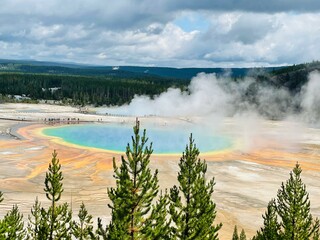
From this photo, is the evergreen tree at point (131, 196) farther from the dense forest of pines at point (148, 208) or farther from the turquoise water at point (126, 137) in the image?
the turquoise water at point (126, 137)

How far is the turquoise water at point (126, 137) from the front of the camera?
67.0m

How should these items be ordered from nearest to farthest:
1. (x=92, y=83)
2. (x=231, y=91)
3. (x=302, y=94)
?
1. (x=302, y=94)
2. (x=231, y=91)
3. (x=92, y=83)

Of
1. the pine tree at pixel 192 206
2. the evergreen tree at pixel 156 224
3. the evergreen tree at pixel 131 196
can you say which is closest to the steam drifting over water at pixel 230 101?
the pine tree at pixel 192 206

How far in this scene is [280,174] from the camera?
4969 cm

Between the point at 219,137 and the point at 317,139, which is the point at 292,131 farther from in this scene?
the point at 219,137

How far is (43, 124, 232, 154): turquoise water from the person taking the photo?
220 ft

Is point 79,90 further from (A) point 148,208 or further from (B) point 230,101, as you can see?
(A) point 148,208

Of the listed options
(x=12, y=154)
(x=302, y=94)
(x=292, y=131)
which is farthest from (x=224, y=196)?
(x=302, y=94)

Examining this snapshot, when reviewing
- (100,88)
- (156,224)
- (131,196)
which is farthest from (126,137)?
(100,88)

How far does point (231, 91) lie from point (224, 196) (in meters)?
105

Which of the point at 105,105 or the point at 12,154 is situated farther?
the point at 105,105

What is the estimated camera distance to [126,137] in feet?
253

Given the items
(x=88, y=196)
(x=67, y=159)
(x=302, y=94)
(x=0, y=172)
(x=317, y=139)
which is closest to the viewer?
(x=88, y=196)

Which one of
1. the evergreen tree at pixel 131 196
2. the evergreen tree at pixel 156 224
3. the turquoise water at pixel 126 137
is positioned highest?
the evergreen tree at pixel 131 196
